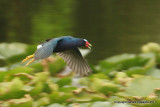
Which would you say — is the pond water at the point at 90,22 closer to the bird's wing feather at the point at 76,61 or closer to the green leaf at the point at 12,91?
the bird's wing feather at the point at 76,61

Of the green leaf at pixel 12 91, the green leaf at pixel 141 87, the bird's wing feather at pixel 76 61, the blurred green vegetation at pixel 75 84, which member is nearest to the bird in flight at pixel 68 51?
the bird's wing feather at pixel 76 61

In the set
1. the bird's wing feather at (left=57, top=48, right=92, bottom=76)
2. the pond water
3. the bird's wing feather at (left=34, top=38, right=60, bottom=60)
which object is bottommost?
the bird's wing feather at (left=34, top=38, right=60, bottom=60)

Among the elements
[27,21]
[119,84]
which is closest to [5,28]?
[27,21]

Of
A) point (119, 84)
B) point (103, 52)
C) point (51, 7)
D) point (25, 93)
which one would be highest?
point (51, 7)

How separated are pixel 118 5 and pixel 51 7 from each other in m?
1.54

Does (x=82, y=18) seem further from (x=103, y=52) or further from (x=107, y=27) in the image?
(x=103, y=52)

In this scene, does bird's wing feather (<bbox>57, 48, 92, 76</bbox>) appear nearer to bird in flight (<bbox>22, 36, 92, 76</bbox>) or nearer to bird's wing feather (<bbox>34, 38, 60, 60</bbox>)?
bird in flight (<bbox>22, 36, 92, 76</bbox>)

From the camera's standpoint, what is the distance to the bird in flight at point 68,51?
3.99 m

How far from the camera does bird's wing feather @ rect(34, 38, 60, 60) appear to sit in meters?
3.87

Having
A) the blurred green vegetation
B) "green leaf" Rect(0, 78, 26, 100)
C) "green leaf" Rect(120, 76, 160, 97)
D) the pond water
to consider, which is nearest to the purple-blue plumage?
the blurred green vegetation

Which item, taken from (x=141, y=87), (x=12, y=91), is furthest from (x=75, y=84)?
(x=12, y=91)

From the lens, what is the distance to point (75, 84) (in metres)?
4.34

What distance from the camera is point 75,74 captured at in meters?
4.75

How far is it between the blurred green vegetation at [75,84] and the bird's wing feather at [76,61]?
106 mm
